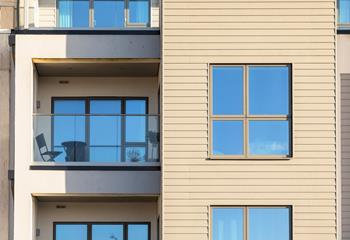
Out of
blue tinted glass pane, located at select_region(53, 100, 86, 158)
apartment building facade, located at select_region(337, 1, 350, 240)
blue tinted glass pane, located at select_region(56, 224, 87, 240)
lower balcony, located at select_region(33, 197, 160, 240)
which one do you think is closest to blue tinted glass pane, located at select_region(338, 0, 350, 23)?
apartment building facade, located at select_region(337, 1, 350, 240)

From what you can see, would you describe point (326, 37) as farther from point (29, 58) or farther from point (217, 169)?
point (29, 58)

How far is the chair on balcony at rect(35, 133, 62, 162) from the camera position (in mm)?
19350

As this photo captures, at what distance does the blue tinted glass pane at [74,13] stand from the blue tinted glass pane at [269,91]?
14.7ft

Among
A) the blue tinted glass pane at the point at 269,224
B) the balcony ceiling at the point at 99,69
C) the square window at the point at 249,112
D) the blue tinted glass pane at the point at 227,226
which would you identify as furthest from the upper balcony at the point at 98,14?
the blue tinted glass pane at the point at 269,224

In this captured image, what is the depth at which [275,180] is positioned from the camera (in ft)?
58.3

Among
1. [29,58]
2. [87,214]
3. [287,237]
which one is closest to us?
[287,237]

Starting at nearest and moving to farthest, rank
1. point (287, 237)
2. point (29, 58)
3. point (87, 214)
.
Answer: point (287, 237), point (29, 58), point (87, 214)

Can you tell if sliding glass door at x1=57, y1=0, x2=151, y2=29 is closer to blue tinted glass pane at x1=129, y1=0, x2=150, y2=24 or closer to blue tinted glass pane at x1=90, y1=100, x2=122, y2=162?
blue tinted glass pane at x1=129, y1=0, x2=150, y2=24

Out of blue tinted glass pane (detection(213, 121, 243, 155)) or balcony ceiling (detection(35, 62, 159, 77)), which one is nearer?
blue tinted glass pane (detection(213, 121, 243, 155))

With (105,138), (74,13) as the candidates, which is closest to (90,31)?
(74,13)

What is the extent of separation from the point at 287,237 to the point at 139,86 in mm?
5432

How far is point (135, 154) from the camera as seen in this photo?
19.4m

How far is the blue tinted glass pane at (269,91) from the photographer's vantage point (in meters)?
18.0

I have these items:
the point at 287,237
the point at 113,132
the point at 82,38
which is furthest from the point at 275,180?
the point at 82,38
